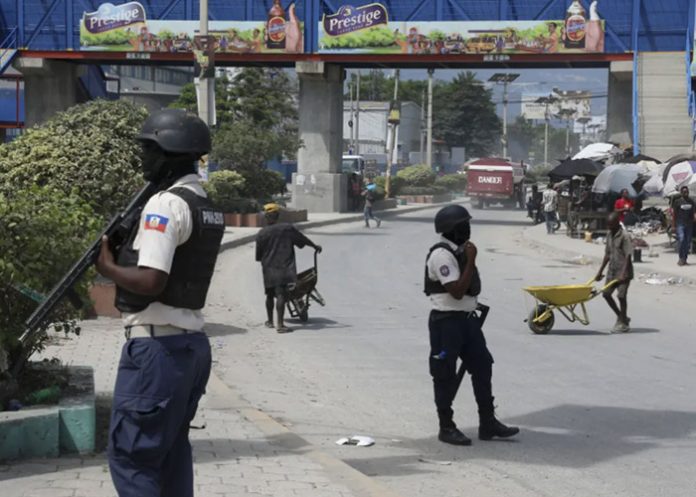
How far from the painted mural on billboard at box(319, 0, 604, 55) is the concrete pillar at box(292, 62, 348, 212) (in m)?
1.95

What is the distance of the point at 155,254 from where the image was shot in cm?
442

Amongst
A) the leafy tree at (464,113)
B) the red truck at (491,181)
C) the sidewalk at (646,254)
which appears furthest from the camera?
the leafy tree at (464,113)

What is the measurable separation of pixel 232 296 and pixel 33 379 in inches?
468

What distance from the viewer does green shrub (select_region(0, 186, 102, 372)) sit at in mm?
7195

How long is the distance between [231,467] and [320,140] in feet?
135

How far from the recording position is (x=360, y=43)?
4622cm

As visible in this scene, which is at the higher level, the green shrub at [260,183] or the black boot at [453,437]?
the green shrub at [260,183]

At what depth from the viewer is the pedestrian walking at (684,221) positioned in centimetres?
2567

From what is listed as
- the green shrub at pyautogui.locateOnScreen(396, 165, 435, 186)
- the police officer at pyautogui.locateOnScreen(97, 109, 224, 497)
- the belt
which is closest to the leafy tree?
the green shrub at pyautogui.locateOnScreen(396, 165, 435, 186)

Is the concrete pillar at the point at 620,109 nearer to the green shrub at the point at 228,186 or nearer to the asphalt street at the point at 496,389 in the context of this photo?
the green shrub at the point at 228,186

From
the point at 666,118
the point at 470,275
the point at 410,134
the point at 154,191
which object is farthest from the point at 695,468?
the point at 410,134

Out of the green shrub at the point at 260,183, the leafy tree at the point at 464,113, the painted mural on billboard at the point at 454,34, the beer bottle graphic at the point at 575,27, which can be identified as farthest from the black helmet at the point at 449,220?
the leafy tree at the point at 464,113

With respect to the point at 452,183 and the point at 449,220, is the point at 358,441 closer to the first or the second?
the point at 449,220

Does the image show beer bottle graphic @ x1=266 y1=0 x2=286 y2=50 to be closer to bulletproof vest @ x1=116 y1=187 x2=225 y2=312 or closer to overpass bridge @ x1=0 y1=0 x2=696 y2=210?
overpass bridge @ x1=0 y1=0 x2=696 y2=210
